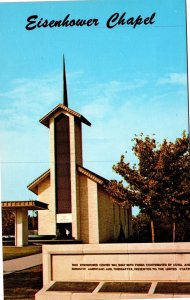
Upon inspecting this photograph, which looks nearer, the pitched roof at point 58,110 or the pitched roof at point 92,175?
the pitched roof at point 58,110

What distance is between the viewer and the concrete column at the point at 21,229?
1176 centimetres

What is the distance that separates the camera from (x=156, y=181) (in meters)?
11.6

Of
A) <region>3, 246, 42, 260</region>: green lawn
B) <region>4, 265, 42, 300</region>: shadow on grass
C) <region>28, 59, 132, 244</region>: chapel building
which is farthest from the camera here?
<region>28, 59, 132, 244</region>: chapel building

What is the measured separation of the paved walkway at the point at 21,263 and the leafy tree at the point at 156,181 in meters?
2.49

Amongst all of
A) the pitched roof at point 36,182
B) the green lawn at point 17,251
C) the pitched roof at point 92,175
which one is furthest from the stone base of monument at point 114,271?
the pitched roof at point 92,175

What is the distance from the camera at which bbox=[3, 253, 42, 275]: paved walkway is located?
1111cm

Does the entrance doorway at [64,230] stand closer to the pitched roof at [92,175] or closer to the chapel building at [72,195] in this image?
the chapel building at [72,195]

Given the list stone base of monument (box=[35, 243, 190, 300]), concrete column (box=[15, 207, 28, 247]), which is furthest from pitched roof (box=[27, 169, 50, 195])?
stone base of monument (box=[35, 243, 190, 300])

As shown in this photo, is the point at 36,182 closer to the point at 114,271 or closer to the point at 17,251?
the point at 17,251

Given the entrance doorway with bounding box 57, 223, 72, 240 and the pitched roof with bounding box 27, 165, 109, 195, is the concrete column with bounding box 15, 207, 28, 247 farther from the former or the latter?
the entrance doorway with bounding box 57, 223, 72, 240

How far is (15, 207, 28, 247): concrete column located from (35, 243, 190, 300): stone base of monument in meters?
1.45

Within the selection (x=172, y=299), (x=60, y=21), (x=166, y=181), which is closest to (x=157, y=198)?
(x=166, y=181)

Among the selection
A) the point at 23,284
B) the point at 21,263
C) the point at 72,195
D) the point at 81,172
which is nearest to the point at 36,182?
the point at 72,195

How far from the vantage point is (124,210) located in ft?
38.2
